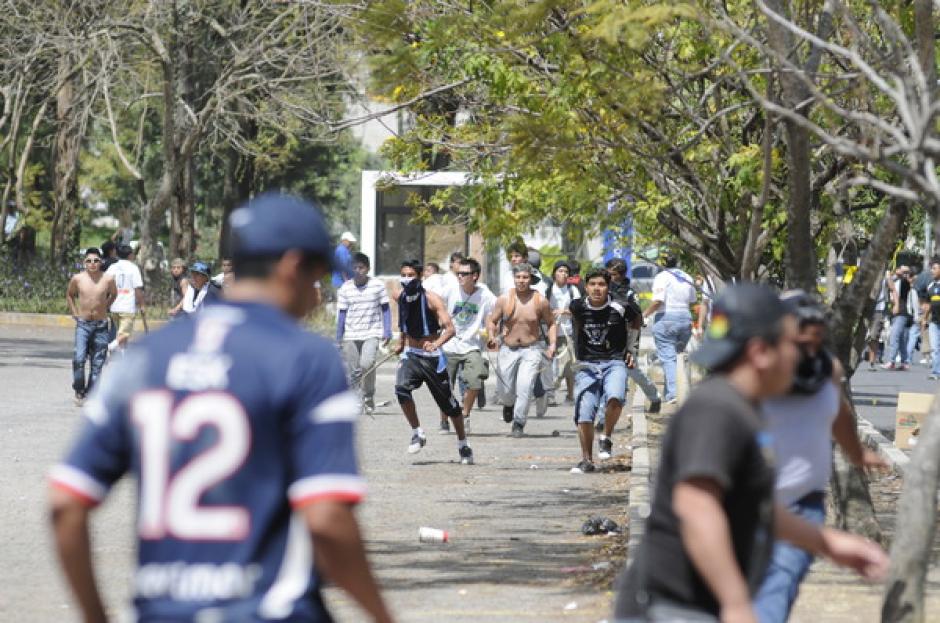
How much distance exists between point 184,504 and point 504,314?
14078mm

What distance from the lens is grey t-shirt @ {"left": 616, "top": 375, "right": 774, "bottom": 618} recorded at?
4086mm

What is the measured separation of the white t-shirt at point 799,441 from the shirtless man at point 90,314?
14101 millimetres

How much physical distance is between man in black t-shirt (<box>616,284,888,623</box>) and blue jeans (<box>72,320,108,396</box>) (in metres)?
15.5

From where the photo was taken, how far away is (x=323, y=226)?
3.63 m

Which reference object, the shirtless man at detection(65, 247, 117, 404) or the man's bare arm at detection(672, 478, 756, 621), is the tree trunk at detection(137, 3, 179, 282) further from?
the man's bare arm at detection(672, 478, 756, 621)

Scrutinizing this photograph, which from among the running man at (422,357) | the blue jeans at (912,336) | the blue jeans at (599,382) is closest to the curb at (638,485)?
the blue jeans at (599,382)

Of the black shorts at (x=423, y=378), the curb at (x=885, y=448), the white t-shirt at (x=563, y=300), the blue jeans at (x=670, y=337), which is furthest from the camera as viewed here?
the white t-shirt at (x=563, y=300)

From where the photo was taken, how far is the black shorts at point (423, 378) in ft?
50.4

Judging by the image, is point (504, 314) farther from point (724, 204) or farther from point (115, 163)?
point (115, 163)

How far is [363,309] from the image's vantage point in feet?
58.9

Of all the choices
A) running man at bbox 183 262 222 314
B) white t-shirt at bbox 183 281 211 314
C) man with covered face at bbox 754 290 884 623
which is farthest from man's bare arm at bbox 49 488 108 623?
white t-shirt at bbox 183 281 211 314

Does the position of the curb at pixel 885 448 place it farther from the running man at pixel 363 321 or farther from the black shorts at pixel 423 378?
the running man at pixel 363 321

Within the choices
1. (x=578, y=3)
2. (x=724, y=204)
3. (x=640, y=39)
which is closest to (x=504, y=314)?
(x=724, y=204)

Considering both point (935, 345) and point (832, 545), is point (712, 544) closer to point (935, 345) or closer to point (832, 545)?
point (832, 545)
